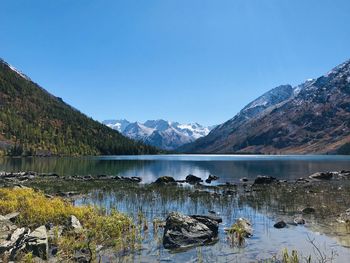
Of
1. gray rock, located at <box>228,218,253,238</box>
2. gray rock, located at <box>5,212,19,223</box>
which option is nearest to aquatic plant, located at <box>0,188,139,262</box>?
gray rock, located at <box>5,212,19,223</box>

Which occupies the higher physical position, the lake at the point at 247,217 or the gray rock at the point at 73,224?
the gray rock at the point at 73,224

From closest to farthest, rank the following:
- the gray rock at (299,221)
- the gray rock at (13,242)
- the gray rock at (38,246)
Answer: the gray rock at (13,242) → the gray rock at (38,246) → the gray rock at (299,221)

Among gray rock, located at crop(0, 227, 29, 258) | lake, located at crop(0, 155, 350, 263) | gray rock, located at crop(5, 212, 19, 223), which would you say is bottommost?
lake, located at crop(0, 155, 350, 263)

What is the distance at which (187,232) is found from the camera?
2455 cm

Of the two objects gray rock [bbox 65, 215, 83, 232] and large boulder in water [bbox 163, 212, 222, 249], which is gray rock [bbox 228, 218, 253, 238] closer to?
large boulder in water [bbox 163, 212, 222, 249]

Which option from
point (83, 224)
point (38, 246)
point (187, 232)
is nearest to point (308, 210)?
point (187, 232)

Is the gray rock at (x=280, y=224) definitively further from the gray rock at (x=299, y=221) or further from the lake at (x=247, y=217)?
the gray rock at (x=299, y=221)

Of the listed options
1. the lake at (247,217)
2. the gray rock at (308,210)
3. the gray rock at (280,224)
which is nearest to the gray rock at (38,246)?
the lake at (247,217)

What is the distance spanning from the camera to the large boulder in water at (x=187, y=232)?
23.5 metres

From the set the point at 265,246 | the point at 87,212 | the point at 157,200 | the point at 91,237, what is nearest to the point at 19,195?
the point at 87,212

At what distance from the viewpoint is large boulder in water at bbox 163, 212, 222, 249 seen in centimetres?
2347

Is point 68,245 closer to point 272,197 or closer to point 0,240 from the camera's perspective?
point 0,240

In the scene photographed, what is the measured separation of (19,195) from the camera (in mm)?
33531

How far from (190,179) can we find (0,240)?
193ft
